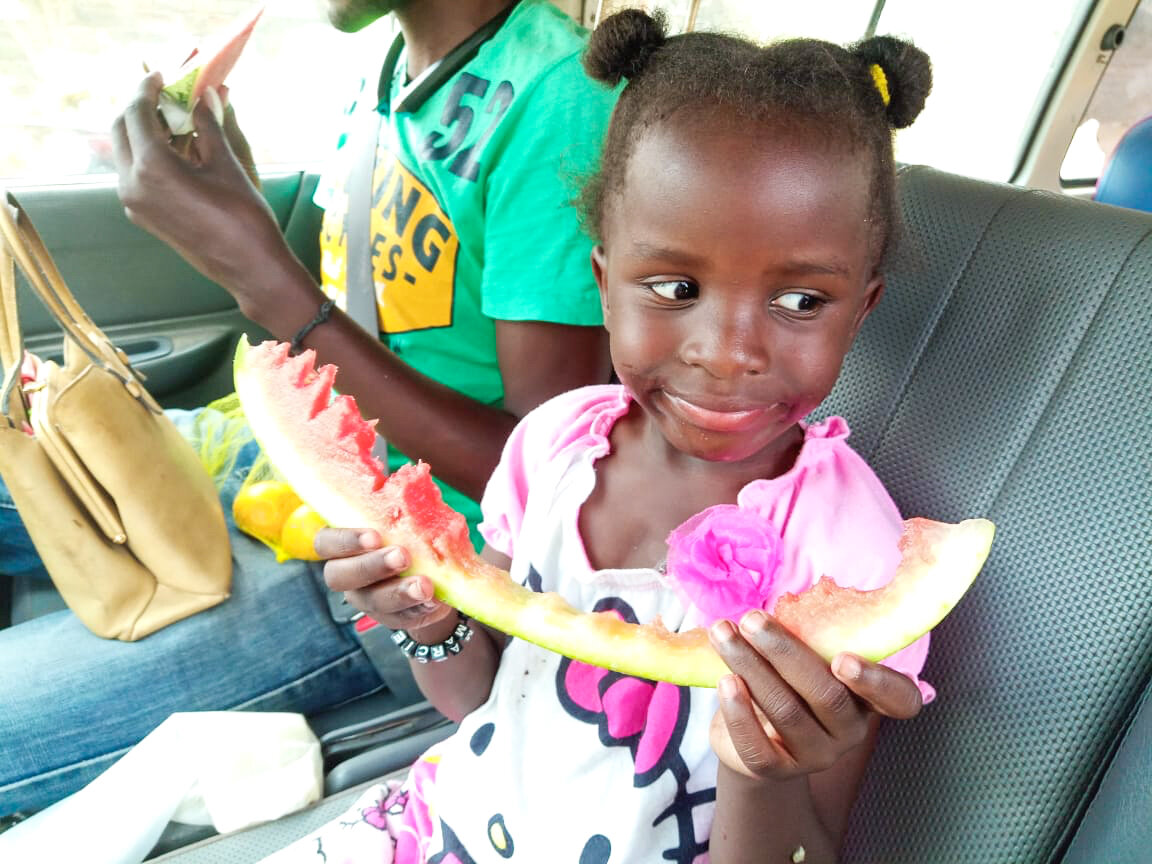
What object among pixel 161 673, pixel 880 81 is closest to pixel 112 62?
pixel 161 673

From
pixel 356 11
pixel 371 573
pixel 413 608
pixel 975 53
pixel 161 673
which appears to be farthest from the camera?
pixel 975 53

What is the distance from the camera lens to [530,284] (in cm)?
152

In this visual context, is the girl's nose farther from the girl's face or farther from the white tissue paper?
the white tissue paper

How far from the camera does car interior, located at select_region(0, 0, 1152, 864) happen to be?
1.00 meters

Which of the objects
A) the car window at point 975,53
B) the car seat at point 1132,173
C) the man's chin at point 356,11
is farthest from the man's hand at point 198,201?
the car seat at point 1132,173

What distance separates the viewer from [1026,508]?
109cm

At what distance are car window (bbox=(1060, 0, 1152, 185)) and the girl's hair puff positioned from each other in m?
2.72

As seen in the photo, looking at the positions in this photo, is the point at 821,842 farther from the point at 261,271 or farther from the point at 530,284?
the point at 261,271

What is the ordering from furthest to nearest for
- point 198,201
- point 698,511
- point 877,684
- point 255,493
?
point 255,493, point 198,201, point 698,511, point 877,684

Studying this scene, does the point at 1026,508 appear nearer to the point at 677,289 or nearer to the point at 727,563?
the point at 727,563

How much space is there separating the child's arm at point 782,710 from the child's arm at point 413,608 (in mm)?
340

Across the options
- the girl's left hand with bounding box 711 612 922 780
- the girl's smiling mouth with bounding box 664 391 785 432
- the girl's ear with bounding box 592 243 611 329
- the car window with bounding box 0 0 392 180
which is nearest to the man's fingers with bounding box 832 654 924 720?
the girl's left hand with bounding box 711 612 922 780

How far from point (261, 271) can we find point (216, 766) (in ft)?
2.88

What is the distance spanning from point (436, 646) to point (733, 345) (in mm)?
602
